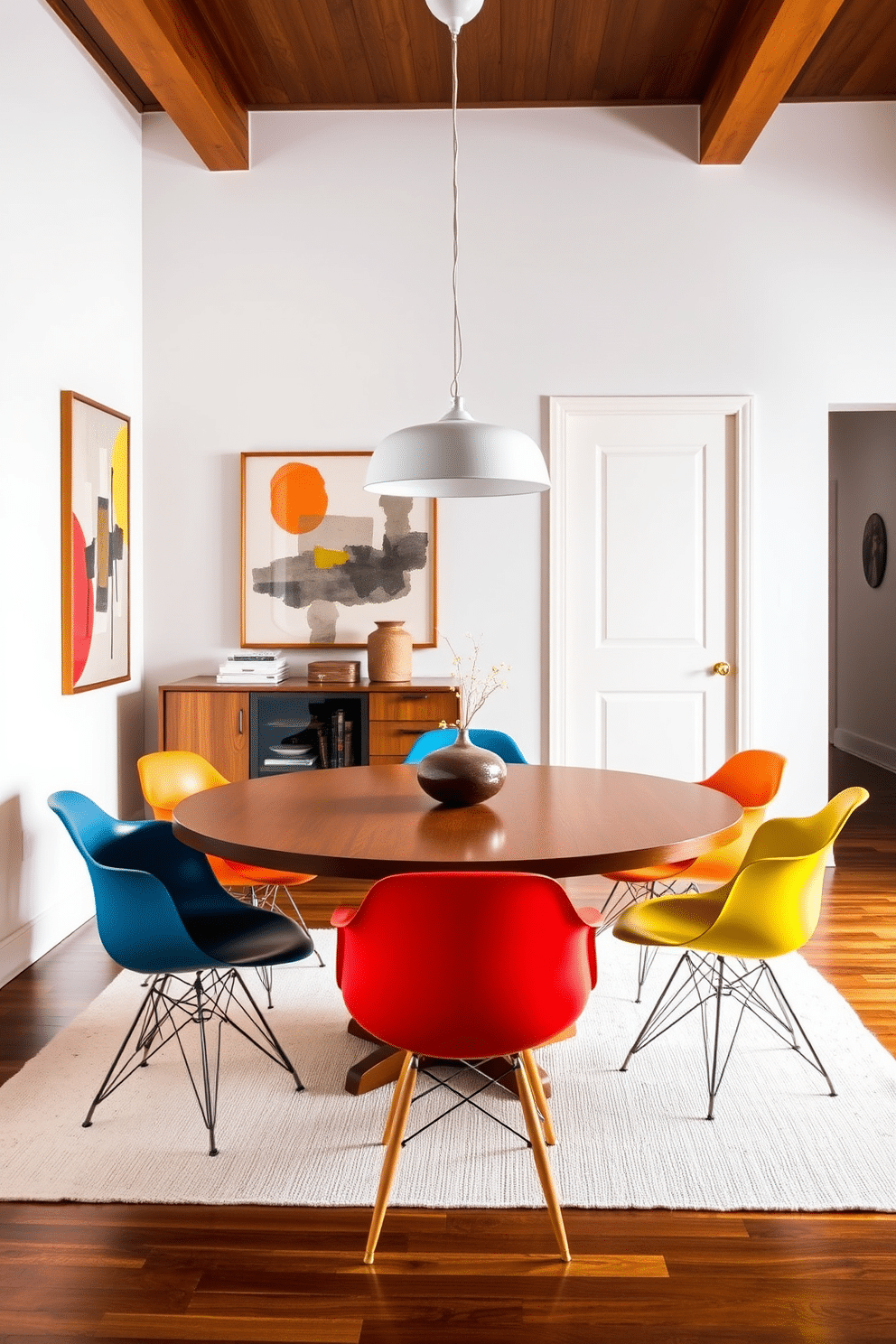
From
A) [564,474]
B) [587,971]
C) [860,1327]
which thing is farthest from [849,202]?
[860,1327]

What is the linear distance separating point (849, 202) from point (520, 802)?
3796mm

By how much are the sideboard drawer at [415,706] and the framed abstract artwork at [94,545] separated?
1193 mm

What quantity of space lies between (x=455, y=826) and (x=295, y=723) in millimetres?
2407

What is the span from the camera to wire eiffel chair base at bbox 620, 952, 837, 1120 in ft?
9.09

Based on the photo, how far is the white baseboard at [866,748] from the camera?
7.97 m

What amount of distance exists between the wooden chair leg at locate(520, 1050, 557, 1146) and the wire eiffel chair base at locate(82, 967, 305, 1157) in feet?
2.20

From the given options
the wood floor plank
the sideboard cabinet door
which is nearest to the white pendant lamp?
the wood floor plank

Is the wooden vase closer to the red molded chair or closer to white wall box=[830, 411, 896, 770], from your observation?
the red molded chair

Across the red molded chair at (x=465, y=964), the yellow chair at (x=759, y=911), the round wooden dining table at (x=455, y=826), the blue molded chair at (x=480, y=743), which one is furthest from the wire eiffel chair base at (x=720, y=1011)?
the blue molded chair at (x=480, y=743)

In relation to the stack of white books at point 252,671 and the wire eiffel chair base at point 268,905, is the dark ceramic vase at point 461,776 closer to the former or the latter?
the wire eiffel chair base at point 268,905

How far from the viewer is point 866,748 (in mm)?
8430

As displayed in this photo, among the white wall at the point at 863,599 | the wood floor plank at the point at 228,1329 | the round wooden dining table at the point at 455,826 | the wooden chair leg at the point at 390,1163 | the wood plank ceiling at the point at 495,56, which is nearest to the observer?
the wood floor plank at the point at 228,1329

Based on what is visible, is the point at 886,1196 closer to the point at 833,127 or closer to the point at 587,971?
the point at 587,971

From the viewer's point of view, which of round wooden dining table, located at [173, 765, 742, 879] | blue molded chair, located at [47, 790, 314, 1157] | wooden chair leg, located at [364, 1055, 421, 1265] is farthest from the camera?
blue molded chair, located at [47, 790, 314, 1157]
